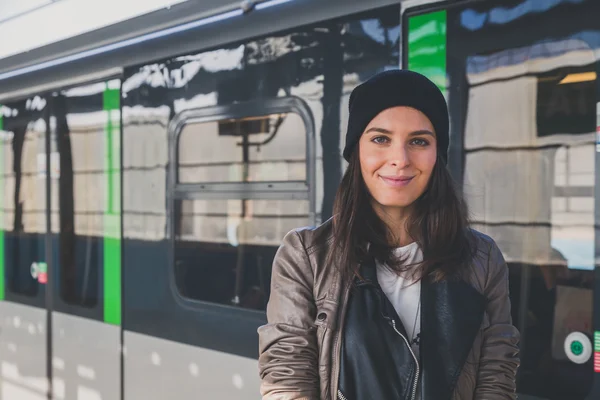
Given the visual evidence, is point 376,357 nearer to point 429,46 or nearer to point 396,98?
point 396,98

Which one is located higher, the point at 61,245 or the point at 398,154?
the point at 398,154

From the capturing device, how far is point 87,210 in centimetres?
374

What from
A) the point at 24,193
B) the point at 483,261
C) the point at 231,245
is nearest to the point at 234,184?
the point at 231,245

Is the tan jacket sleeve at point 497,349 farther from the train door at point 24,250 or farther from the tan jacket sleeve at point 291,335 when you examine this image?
the train door at point 24,250

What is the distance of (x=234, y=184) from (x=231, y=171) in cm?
6

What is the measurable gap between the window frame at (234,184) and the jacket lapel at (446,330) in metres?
1.19

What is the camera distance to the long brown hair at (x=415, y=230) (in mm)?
1427

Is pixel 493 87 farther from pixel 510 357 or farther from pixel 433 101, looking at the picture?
pixel 510 357

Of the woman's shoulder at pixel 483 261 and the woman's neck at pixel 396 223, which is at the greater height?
A: the woman's neck at pixel 396 223

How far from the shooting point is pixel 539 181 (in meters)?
1.98

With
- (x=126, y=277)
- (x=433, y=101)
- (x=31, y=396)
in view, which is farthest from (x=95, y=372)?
(x=433, y=101)

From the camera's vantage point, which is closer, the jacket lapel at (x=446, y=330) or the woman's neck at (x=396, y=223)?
the jacket lapel at (x=446, y=330)

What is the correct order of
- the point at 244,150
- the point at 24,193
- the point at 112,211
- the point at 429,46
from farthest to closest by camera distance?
1. the point at 24,193
2. the point at 112,211
3. the point at 244,150
4. the point at 429,46

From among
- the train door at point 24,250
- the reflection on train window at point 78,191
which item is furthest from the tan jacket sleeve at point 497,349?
the train door at point 24,250
